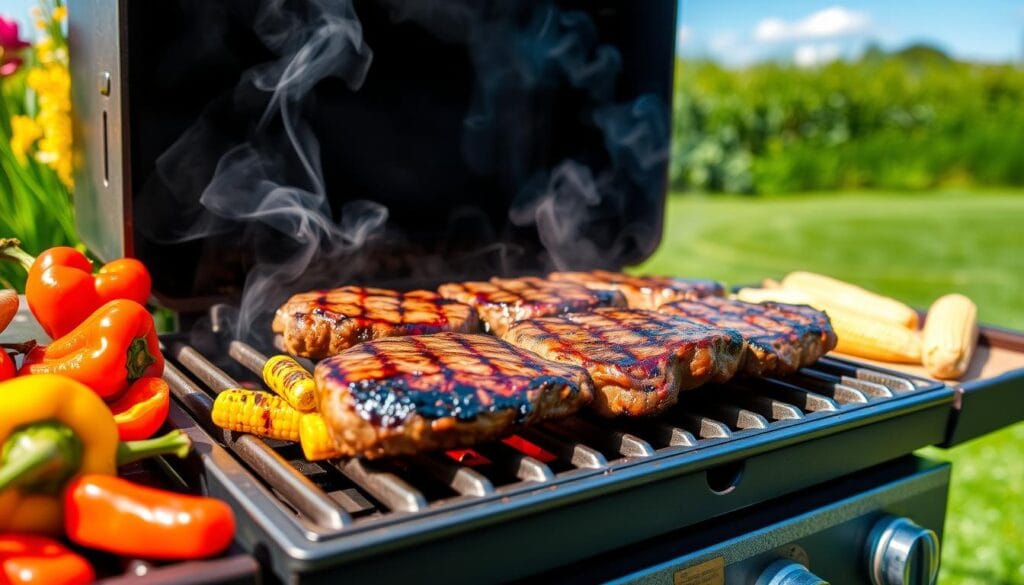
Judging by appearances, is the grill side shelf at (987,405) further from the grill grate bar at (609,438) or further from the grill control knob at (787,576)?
the grill grate bar at (609,438)

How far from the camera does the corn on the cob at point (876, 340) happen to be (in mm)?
2551

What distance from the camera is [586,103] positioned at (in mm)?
3281

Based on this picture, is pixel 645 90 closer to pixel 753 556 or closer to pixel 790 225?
pixel 753 556

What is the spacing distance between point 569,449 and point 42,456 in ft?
2.88

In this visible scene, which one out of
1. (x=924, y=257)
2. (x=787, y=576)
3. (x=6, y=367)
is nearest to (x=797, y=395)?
(x=787, y=576)

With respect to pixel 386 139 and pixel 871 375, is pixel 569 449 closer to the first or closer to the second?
pixel 871 375

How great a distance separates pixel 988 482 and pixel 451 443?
4920 millimetres

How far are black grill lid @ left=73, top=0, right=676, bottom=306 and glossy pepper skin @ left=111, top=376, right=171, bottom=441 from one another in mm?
750

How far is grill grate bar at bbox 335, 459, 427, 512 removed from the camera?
1.29 metres

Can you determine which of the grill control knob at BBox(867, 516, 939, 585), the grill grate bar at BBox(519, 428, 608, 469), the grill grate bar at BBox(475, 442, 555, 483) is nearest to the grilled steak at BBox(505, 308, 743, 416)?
the grill grate bar at BBox(519, 428, 608, 469)

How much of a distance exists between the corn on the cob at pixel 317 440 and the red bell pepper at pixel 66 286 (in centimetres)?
62

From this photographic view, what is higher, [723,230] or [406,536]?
[406,536]

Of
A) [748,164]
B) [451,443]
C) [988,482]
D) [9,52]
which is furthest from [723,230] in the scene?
[451,443]

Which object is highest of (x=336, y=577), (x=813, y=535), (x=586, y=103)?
(x=586, y=103)
